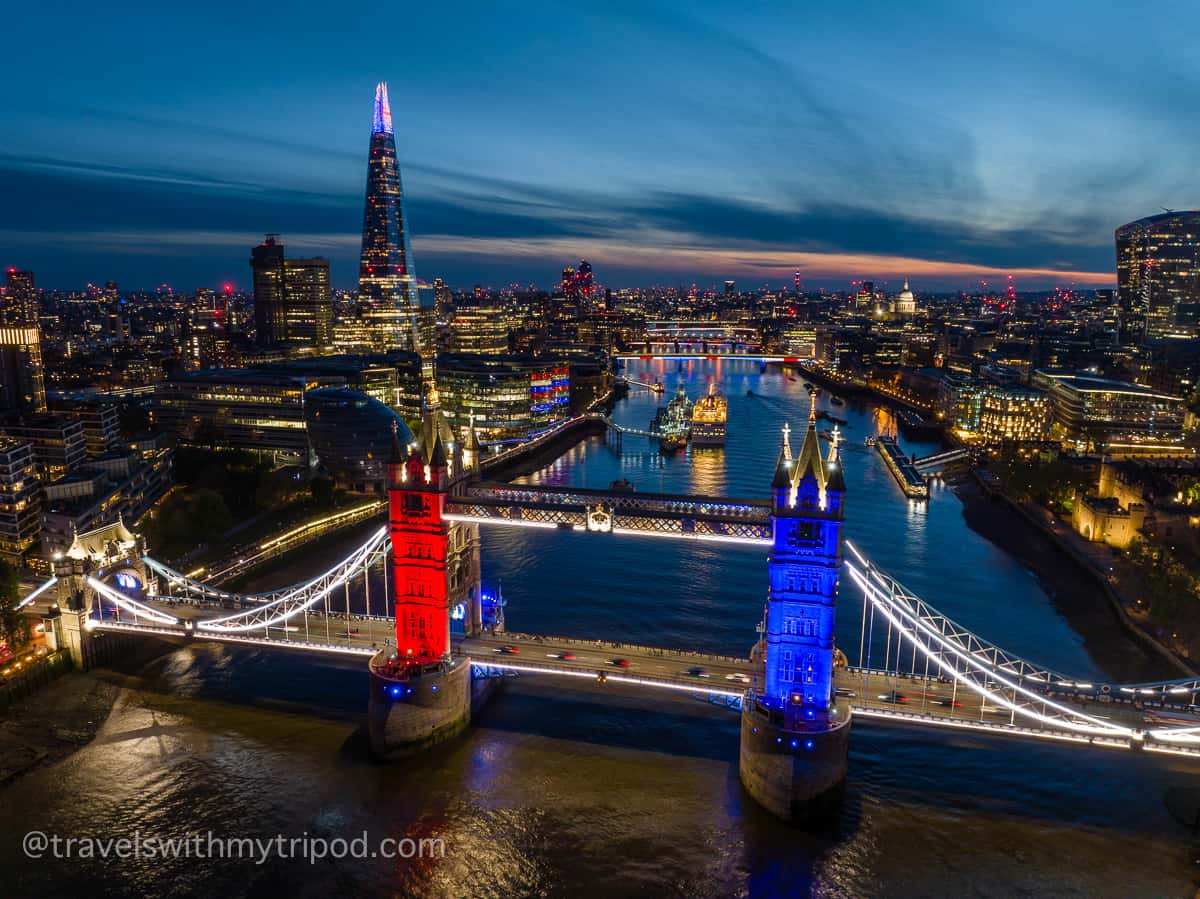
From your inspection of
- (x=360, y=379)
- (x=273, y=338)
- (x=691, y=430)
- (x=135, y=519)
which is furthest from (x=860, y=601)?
(x=273, y=338)

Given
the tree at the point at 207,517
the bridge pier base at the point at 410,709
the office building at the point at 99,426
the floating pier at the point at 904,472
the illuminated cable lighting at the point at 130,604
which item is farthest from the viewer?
the office building at the point at 99,426

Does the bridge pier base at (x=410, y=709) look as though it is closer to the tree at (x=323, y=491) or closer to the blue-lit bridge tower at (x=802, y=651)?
the blue-lit bridge tower at (x=802, y=651)

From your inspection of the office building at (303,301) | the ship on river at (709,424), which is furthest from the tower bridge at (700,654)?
the office building at (303,301)

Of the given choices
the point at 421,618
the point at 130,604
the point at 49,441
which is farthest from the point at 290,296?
the point at 421,618

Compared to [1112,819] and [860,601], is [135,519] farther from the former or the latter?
[1112,819]

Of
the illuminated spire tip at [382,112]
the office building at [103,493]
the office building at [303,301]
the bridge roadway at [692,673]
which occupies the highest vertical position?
the illuminated spire tip at [382,112]

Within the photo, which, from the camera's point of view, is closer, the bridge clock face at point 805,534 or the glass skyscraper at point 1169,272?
the bridge clock face at point 805,534

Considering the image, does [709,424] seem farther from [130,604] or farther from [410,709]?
[410,709]
